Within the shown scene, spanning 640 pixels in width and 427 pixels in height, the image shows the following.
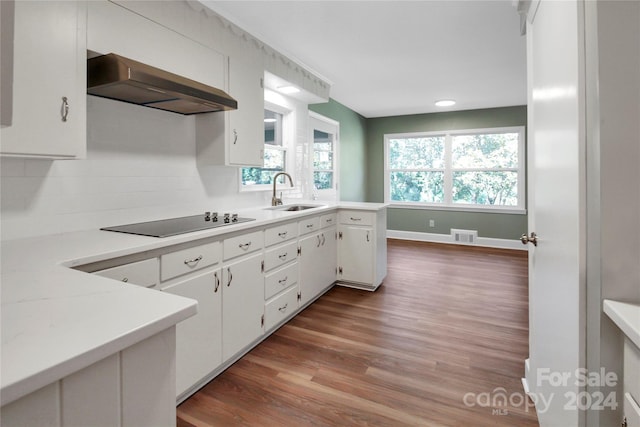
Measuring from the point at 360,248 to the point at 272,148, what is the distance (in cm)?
146

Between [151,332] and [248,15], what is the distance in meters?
2.57

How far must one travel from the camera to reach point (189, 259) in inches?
68.7

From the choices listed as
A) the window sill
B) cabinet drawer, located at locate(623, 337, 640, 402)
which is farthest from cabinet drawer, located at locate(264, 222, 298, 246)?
the window sill

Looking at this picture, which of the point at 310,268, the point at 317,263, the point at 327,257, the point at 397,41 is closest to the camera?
the point at 397,41

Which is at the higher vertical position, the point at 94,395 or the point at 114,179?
the point at 114,179

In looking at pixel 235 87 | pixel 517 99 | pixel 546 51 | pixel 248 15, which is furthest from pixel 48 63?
pixel 517 99

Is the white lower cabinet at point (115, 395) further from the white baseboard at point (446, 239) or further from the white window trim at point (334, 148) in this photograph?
the white baseboard at point (446, 239)

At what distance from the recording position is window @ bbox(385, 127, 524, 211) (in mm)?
5730

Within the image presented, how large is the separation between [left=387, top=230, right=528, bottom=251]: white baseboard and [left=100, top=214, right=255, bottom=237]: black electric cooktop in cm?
479

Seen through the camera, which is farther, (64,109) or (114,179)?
(114,179)

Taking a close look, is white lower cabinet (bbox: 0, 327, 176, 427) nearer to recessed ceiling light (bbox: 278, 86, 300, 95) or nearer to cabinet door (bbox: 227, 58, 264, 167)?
cabinet door (bbox: 227, 58, 264, 167)

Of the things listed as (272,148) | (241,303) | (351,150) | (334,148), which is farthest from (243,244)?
(351,150)

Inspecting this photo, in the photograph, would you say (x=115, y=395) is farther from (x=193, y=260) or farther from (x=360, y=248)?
(x=360, y=248)

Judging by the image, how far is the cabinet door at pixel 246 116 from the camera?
2535mm
